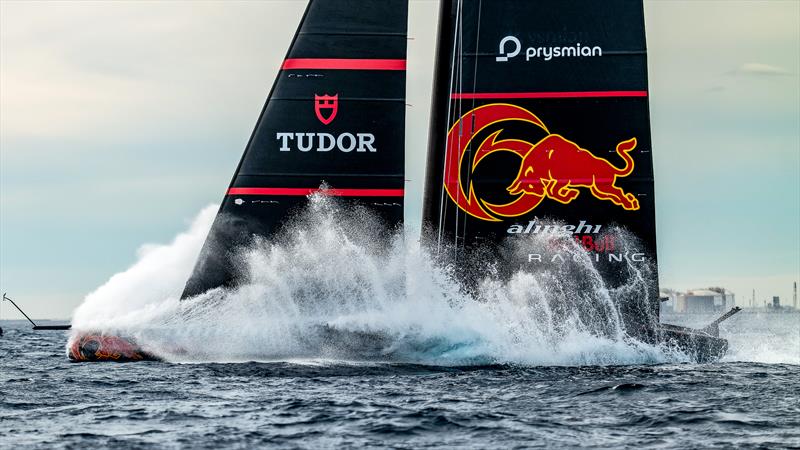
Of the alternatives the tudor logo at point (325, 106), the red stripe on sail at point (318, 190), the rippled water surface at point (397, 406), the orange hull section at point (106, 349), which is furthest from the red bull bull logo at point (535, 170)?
the orange hull section at point (106, 349)

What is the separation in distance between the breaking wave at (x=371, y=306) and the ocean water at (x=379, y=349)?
24 millimetres

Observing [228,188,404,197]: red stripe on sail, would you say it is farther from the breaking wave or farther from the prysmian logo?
the prysmian logo

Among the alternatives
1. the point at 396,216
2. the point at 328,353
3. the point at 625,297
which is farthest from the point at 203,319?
the point at 625,297

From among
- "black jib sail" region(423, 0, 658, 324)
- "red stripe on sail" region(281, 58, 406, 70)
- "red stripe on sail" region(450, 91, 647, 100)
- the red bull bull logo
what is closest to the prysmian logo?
"black jib sail" region(423, 0, 658, 324)

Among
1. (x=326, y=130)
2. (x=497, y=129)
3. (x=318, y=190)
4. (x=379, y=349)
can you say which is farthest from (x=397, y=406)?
(x=497, y=129)

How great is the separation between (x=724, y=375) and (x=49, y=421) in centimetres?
1036

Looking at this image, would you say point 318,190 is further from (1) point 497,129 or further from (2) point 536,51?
(2) point 536,51

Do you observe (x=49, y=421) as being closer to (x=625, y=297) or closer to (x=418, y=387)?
(x=418, y=387)

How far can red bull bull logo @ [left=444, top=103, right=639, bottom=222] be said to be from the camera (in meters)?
21.8

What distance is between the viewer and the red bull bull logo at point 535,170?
21.8 metres

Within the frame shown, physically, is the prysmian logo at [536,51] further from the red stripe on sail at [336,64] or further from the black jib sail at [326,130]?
→ the red stripe on sail at [336,64]

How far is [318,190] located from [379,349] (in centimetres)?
296

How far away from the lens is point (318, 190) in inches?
835

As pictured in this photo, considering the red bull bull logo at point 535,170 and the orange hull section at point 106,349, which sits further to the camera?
the red bull bull logo at point 535,170
